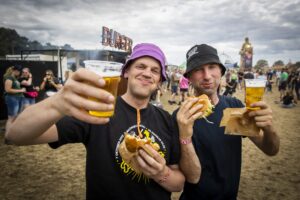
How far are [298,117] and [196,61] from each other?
12020mm

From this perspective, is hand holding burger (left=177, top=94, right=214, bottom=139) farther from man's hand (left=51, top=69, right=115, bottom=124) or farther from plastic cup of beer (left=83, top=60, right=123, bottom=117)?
man's hand (left=51, top=69, right=115, bottom=124)

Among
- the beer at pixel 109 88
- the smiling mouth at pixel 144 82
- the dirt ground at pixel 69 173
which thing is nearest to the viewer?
the beer at pixel 109 88

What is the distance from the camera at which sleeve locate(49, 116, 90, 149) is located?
1.62 m

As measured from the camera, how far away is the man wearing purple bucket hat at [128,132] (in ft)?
4.17

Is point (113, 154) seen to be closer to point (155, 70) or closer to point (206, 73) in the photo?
point (155, 70)

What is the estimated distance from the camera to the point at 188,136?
1.88 meters

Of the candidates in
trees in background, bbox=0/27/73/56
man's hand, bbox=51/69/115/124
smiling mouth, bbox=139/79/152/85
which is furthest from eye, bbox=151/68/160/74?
trees in background, bbox=0/27/73/56

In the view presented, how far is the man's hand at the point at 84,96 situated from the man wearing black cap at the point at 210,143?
99 cm

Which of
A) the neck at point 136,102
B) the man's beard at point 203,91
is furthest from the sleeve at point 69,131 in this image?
the man's beard at point 203,91

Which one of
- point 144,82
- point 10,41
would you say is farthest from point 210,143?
point 10,41

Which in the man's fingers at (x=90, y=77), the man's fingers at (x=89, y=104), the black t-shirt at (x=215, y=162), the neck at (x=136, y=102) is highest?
the man's fingers at (x=90, y=77)

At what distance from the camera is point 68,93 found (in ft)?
3.43

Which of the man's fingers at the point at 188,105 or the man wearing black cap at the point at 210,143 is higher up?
the man's fingers at the point at 188,105

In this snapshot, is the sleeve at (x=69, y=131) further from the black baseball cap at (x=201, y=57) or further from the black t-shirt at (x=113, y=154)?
the black baseball cap at (x=201, y=57)
